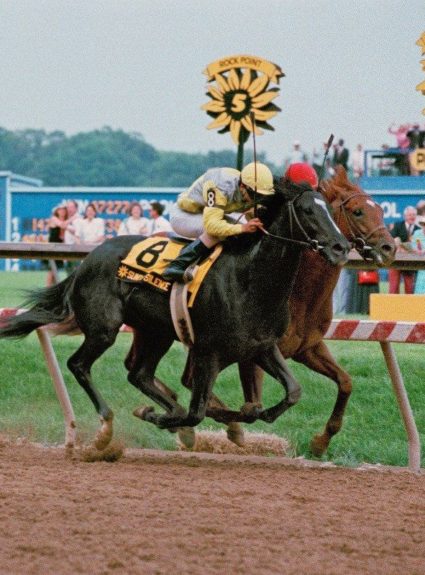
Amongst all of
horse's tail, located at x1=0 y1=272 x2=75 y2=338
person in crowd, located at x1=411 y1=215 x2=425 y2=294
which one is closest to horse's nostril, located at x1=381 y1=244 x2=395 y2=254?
horse's tail, located at x1=0 y1=272 x2=75 y2=338

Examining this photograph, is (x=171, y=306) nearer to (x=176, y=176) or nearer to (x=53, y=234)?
(x=53, y=234)

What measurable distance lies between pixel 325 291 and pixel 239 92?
13.2 metres

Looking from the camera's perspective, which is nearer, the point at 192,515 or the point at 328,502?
the point at 192,515

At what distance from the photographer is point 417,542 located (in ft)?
17.3

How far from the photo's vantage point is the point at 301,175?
7.88 m

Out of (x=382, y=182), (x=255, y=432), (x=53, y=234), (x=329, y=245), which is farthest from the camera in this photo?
(x=382, y=182)

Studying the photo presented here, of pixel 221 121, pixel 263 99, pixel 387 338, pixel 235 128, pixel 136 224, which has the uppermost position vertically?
pixel 263 99

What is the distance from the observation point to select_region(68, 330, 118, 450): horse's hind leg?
821 centimetres

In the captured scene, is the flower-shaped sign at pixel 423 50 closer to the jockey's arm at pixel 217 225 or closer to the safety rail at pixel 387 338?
the safety rail at pixel 387 338

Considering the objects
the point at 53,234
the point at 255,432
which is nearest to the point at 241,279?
the point at 255,432

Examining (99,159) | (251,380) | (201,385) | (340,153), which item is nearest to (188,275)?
(201,385)

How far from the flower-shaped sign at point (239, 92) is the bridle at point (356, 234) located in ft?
40.3

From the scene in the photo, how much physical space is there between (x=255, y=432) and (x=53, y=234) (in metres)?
12.3

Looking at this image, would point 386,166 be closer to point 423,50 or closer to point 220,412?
point 423,50
